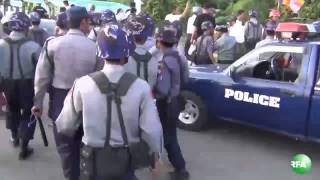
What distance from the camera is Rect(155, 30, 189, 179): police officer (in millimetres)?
5266

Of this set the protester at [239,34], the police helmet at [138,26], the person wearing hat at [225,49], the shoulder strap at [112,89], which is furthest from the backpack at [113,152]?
the protester at [239,34]

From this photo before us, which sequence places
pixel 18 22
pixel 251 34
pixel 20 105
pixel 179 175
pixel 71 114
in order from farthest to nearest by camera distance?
1. pixel 251 34
2. pixel 20 105
3. pixel 18 22
4. pixel 179 175
5. pixel 71 114

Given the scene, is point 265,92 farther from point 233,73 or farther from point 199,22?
point 199,22

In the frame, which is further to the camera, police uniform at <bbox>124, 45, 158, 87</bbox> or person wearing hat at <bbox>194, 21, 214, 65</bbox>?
person wearing hat at <bbox>194, 21, 214, 65</bbox>

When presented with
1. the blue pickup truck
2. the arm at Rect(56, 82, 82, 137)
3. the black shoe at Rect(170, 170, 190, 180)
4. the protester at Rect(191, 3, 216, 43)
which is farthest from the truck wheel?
the arm at Rect(56, 82, 82, 137)

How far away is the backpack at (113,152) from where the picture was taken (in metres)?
3.29

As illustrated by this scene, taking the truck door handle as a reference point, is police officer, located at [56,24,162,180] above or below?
above

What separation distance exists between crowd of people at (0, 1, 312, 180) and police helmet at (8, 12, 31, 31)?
0.5 inches

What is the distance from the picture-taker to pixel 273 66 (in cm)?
695

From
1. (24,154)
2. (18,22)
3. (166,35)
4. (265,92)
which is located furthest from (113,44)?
(265,92)

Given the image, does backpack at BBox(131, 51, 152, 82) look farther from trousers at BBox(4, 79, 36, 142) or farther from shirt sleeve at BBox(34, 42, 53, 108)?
trousers at BBox(4, 79, 36, 142)

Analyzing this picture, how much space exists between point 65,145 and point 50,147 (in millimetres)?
2028

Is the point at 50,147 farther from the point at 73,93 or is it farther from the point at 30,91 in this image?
the point at 73,93

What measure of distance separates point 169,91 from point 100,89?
208cm
